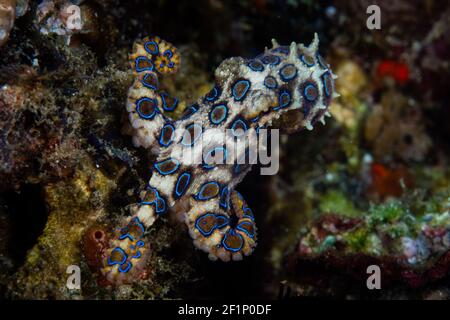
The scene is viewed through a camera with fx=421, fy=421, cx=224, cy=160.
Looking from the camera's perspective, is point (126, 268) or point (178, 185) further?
point (178, 185)

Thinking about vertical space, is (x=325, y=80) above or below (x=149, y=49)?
below

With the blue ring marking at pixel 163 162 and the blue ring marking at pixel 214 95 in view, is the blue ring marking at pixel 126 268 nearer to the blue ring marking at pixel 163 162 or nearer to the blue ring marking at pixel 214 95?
the blue ring marking at pixel 163 162

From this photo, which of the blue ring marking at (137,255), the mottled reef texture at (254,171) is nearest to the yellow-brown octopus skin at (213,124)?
the blue ring marking at (137,255)

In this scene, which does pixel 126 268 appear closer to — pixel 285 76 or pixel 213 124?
pixel 213 124

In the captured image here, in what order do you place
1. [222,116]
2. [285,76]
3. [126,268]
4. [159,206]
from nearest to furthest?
[126,268]
[159,206]
[222,116]
[285,76]

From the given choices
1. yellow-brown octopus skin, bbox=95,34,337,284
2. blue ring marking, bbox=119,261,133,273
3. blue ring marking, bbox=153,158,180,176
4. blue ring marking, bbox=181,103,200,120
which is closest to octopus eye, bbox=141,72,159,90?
yellow-brown octopus skin, bbox=95,34,337,284

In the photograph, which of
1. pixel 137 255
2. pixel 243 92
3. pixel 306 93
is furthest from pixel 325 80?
pixel 137 255

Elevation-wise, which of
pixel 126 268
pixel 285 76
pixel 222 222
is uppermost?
pixel 285 76
